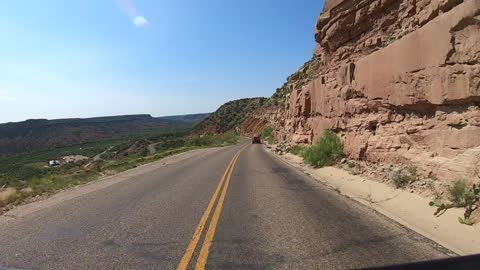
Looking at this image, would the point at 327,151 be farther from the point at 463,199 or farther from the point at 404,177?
the point at 463,199

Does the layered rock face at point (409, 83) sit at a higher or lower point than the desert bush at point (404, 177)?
higher

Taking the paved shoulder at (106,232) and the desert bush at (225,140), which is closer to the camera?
the paved shoulder at (106,232)

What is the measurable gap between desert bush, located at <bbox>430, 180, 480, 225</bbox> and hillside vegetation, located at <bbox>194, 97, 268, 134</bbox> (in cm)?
10799

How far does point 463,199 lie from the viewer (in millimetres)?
7922

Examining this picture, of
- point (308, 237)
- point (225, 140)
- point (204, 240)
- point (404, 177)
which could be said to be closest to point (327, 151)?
point (404, 177)

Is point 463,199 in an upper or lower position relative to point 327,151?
upper

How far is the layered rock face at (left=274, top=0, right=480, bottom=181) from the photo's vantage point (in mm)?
9008

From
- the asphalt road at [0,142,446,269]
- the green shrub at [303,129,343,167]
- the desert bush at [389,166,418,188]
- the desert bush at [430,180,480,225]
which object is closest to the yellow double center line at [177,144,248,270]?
the asphalt road at [0,142,446,269]

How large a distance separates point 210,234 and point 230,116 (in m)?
126

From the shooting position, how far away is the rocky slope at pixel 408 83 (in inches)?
355

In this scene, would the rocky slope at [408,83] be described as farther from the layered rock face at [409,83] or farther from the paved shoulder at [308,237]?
the paved shoulder at [308,237]

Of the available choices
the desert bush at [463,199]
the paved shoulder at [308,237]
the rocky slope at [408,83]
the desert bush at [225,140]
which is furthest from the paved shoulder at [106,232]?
the desert bush at [225,140]

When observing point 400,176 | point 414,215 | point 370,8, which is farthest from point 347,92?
point 414,215

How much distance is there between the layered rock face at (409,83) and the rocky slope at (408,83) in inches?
0.9
